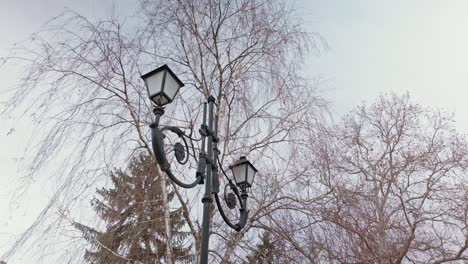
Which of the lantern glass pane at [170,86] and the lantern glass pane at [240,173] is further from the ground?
the lantern glass pane at [240,173]

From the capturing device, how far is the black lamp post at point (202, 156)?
3014mm

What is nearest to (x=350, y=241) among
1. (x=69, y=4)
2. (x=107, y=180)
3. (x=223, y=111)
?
(x=223, y=111)

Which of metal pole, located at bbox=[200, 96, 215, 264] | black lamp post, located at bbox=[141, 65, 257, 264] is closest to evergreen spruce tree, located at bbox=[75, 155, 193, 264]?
black lamp post, located at bbox=[141, 65, 257, 264]

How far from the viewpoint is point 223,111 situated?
5.38 metres

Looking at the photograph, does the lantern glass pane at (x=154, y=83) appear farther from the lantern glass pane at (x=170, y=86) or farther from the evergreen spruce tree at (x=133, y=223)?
the evergreen spruce tree at (x=133, y=223)

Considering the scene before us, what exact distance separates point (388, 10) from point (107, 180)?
670 centimetres

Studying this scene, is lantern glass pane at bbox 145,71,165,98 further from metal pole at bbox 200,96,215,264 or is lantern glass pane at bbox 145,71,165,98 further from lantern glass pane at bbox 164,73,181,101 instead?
metal pole at bbox 200,96,215,264

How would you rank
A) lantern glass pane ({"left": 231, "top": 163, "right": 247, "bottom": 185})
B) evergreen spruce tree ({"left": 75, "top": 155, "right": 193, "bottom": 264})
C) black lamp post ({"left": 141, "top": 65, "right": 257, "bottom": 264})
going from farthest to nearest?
evergreen spruce tree ({"left": 75, "top": 155, "right": 193, "bottom": 264})
lantern glass pane ({"left": 231, "top": 163, "right": 247, "bottom": 185})
black lamp post ({"left": 141, "top": 65, "right": 257, "bottom": 264})

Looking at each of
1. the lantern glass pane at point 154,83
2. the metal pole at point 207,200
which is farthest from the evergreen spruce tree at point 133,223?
the lantern glass pane at point 154,83

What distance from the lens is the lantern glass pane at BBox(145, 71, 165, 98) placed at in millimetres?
3094

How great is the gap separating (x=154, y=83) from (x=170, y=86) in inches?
4.8

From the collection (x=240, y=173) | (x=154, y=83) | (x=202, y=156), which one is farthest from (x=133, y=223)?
(x=154, y=83)

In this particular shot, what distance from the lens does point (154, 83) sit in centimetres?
314

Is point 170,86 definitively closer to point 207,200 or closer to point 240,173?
point 207,200
